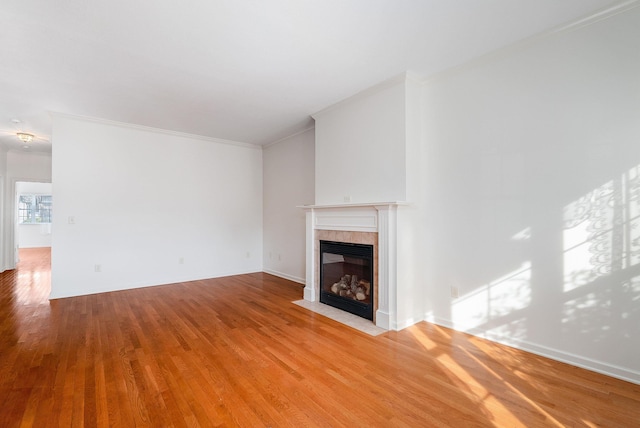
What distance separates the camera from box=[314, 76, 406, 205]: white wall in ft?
10.8

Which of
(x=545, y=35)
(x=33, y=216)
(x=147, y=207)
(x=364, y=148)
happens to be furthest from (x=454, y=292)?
(x=33, y=216)

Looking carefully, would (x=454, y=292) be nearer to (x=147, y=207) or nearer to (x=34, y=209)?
(x=147, y=207)

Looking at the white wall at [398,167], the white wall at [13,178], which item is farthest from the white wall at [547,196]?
the white wall at [13,178]

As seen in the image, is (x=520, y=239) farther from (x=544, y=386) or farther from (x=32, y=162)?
(x=32, y=162)

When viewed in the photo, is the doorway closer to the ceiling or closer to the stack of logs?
the ceiling

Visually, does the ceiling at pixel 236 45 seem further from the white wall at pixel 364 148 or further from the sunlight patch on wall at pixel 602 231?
the sunlight patch on wall at pixel 602 231

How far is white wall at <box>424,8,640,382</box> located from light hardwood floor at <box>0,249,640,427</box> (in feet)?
1.23

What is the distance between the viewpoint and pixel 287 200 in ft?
19.0

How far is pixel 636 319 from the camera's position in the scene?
83.5 inches

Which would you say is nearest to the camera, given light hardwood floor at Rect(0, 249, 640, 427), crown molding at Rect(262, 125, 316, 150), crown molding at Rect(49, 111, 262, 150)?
light hardwood floor at Rect(0, 249, 640, 427)

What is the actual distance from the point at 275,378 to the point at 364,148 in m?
2.66

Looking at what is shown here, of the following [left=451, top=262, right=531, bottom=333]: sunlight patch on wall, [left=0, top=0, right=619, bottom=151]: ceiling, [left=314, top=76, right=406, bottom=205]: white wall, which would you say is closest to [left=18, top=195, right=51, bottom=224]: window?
[left=0, top=0, right=619, bottom=151]: ceiling

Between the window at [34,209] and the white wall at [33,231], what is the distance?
197 mm

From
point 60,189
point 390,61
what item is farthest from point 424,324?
point 60,189
